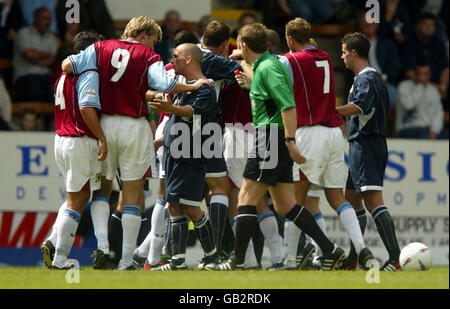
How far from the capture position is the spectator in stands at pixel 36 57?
1306 centimetres

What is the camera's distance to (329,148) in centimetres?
908

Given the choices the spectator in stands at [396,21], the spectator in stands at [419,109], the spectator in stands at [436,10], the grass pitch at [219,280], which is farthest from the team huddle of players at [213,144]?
the spectator in stands at [436,10]

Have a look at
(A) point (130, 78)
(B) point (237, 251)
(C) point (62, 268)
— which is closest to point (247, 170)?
(B) point (237, 251)

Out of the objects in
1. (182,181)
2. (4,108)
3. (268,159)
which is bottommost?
(182,181)

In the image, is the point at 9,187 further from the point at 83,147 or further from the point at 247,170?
the point at 247,170

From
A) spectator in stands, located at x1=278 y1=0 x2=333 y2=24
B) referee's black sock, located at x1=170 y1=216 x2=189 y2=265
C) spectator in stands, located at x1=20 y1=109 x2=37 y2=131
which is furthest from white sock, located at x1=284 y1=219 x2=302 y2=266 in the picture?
spectator in stands, located at x1=278 y1=0 x2=333 y2=24

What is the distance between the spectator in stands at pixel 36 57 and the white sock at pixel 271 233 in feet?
15.9

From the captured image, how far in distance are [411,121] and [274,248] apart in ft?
19.0

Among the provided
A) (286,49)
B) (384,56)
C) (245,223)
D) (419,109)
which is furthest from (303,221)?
(286,49)

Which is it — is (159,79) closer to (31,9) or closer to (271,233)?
(271,233)

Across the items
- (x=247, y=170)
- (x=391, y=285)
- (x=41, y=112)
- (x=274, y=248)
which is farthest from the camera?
(x=41, y=112)

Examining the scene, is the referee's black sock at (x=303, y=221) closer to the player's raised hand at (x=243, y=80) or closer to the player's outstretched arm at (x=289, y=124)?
the player's outstretched arm at (x=289, y=124)

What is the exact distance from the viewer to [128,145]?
8.41 meters

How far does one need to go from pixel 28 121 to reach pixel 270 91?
5241 millimetres
